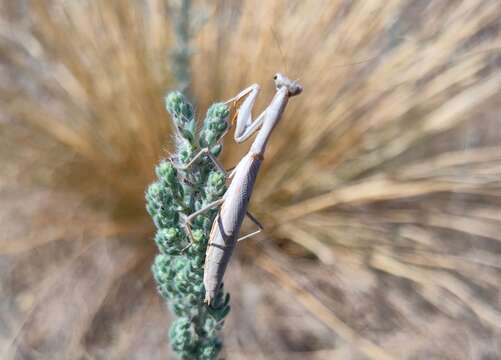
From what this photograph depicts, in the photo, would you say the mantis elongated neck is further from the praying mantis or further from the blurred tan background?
the blurred tan background

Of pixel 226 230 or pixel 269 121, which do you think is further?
pixel 269 121

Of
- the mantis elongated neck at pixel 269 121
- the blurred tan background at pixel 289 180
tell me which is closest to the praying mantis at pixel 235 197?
the mantis elongated neck at pixel 269 121

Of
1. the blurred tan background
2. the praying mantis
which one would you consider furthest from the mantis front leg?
the blurred tan background

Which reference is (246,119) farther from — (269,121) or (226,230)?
(226,230)

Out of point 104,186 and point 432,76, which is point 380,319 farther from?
point 104,186

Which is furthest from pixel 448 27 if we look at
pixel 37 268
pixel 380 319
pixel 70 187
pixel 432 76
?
pixel 37 268

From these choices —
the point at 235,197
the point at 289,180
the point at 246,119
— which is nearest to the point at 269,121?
the point at 246,119
